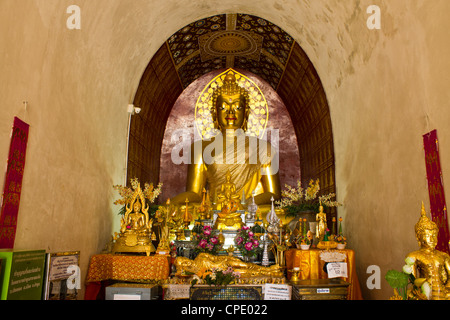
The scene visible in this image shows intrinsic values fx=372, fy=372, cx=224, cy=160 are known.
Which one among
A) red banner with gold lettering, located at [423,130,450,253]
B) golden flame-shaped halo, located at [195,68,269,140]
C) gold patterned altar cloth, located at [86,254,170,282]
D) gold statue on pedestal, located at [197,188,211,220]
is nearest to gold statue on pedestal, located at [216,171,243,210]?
gold statue on pedestal, located at [197,188,211,220]

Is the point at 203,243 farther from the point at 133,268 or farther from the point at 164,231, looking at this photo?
the point at 133,268

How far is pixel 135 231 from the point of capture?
4586mm

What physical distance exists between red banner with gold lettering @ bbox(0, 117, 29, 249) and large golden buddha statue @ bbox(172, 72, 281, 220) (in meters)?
4.38

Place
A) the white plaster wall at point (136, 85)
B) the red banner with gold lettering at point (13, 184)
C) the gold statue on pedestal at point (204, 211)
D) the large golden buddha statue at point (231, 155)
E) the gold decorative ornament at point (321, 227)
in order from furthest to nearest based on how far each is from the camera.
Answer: the large golden buddha statue at point (231, 155) < the gold statue on pedestal at point (204, 211) < the gold decorative ornament at point (321, 227) < the white plaster wall at point (136, 85) < the red banner with gold lettering at point (13, 184)

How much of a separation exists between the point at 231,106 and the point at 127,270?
4221 mm

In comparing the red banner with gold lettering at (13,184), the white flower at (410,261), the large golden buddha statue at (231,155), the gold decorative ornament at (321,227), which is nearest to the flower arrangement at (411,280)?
the white flower at (410,261)

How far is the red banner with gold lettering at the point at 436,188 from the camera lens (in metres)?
3.02

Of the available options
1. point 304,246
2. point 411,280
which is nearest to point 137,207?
point 304,246

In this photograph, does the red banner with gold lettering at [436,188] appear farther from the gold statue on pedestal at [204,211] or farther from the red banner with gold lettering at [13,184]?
the red banner with gold lettering at [13,184]

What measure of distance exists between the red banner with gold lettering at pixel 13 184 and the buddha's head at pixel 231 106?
4.89 metres

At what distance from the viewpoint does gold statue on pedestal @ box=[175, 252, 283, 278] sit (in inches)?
170

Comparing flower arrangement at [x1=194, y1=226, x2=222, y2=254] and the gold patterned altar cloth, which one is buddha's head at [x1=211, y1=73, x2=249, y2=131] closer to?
flower arrangement at [x1=194, y1=226, x2=222, y2=254]
